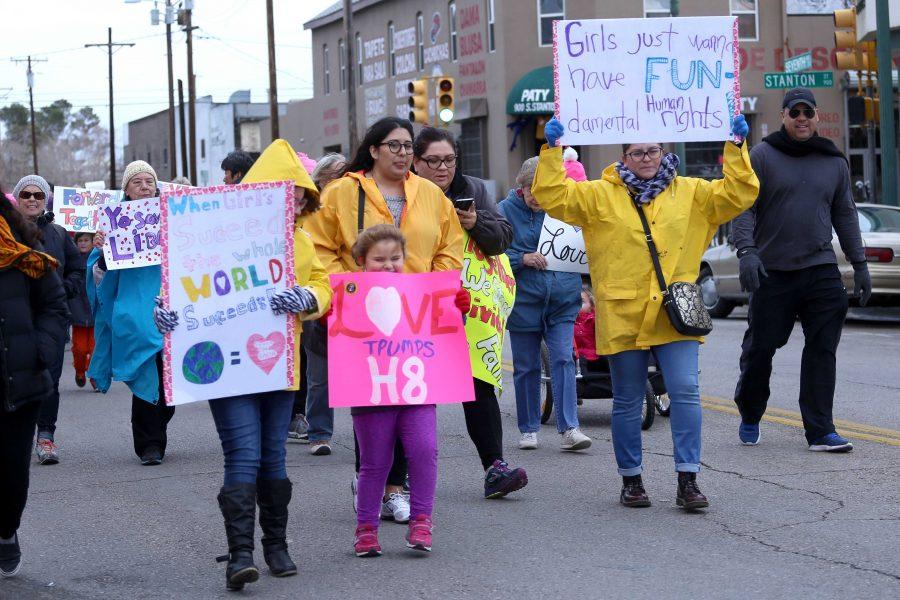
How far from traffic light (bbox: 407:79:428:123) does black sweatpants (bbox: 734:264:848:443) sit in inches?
689

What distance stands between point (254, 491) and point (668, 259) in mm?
2528

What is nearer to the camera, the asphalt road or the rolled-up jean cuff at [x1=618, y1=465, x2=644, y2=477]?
the asphalt road

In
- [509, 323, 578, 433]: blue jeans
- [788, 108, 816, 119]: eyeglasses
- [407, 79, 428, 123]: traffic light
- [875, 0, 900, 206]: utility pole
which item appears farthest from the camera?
[407, 79, 428, 123]: traffic light

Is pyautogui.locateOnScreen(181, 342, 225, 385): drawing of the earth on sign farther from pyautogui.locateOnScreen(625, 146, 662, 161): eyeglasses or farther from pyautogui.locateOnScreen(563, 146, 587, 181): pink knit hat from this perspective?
pyautogui.locateOnScreen(563, 146, 587, 181): pink knit hat

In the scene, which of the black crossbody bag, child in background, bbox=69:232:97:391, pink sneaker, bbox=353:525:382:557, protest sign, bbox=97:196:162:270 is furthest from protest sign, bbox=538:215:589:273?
child in background, bbox=69:232:97:391

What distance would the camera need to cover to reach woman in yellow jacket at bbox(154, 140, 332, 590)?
575cm

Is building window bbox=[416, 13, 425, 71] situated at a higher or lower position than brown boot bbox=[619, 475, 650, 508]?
higher

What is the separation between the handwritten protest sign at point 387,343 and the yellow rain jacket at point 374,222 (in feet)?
1.09

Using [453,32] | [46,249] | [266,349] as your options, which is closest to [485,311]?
[266,349]

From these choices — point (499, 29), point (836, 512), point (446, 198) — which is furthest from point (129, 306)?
point (499, 29)

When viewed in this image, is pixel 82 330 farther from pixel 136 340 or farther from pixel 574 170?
pixel 574 170

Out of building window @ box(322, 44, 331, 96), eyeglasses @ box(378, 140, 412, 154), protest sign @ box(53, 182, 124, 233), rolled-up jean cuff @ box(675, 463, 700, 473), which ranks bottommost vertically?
rolled-up jean cuff @ box(675, 463, 700, 473)

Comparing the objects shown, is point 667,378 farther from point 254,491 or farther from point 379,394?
point 254,491

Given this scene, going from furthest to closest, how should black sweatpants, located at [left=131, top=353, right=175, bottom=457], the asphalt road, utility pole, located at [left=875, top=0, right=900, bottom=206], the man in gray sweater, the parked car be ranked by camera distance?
utility pole, located at [left=875, top=0, right=900, bottom=206] < the parked car < black sweatpants, located at [left=131, top=353, right=175, bottom=457] < the man in gray sweater < the asphalt road
